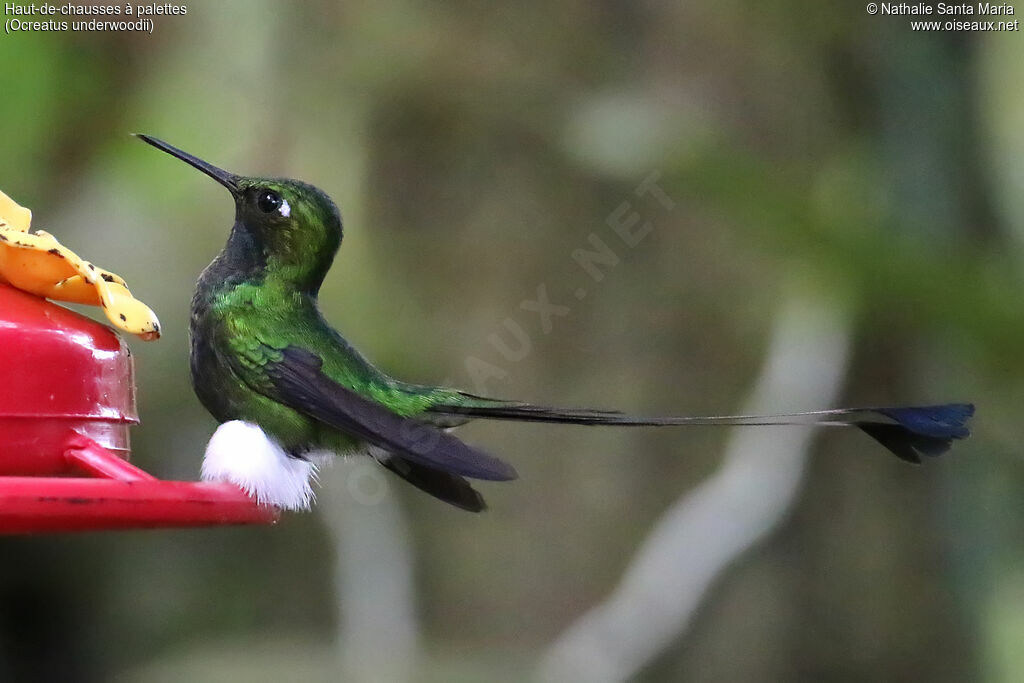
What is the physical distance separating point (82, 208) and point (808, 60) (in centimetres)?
248

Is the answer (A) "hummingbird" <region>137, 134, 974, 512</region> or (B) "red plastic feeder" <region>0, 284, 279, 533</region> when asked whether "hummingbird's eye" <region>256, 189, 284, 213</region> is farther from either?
(B) "red plastic feeder" <region>0, 284, 279, 533</region>

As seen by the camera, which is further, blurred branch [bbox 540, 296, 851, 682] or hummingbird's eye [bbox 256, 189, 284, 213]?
blurred branch [bbox 540, 296, 851, 682]

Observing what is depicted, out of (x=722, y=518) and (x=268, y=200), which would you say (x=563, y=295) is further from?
(x=268, y=200)

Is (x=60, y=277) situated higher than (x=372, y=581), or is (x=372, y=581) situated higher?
(x=60, y=277)

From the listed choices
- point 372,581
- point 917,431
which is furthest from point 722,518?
point 917,431

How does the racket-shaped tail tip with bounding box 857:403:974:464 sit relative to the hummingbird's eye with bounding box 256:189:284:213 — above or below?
below

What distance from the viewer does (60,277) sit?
1736mm

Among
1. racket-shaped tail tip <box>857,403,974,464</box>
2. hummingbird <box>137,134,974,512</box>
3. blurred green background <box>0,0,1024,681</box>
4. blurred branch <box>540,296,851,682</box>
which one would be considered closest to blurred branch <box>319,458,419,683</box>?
blurred green background <box>0,0,1024,681</box>

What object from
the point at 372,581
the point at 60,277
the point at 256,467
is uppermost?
the point at 60,277

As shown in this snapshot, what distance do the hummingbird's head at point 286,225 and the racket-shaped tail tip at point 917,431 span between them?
96cm

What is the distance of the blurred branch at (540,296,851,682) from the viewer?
3715 millimetres

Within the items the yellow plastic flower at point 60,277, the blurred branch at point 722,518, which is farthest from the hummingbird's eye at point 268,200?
the blurred branch at point 722,518

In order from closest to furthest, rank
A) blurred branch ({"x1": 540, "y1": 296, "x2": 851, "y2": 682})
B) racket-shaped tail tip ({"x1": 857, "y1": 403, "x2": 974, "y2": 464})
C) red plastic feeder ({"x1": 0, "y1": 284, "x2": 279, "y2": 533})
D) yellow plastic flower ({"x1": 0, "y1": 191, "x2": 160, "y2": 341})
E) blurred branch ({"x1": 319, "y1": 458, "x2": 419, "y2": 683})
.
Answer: red plastic feeder ({"x1": 0, "y1": 284, "x2": 279, "y2": 533}) → yellow plastic flower ({"x1": 0, "y1": 191, "x2": 160, "y2": 341}) → racket-shaped tail tip ({"x1": 857, "y1": 403, "x2": 974, "y2": 464}) → blurred branch ({"x1": 540, "y1": 296, "x2": 851, "y2": 682}) → blurred branch ({"x1": 319, "y1": 458, "x2": 419, "y2": 683})

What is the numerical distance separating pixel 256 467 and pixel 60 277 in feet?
1.36
